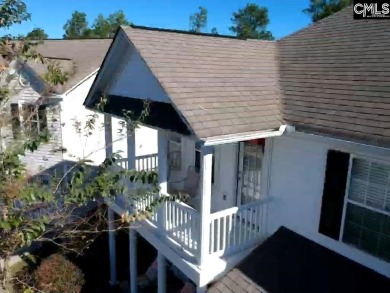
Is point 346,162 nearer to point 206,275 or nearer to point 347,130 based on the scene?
point 347,130

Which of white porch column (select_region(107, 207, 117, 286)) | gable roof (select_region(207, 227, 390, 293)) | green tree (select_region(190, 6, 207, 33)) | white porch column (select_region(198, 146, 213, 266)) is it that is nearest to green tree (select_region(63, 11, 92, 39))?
green tree (select_region(190, 6, 207, 33))

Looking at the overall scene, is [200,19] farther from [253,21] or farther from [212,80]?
[212,80]

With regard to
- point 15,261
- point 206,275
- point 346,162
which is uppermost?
point 346,162

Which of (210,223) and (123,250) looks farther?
(123,250)

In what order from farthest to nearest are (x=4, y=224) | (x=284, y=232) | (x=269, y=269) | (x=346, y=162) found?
1. (x=284, y=232)
2. (x=269, y=269)
3. (x=346, y=162)
4. (x=4, y=224)

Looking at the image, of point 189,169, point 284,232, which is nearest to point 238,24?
point 189,169

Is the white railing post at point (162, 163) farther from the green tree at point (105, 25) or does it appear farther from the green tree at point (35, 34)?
the green tree at point (105, 25)

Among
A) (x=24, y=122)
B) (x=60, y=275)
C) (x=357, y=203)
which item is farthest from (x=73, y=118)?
(x=357, y=203)

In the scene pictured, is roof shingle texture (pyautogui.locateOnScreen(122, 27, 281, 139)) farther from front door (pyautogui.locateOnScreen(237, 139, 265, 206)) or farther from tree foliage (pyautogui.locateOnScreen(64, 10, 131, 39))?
tree foliage (pyautogui.locateOnScreen(64, 10, 131, 39))
